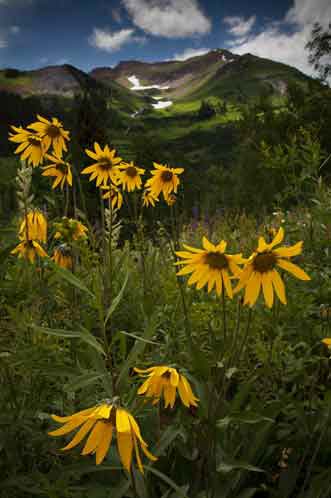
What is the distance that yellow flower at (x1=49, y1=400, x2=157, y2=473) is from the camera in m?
0.71

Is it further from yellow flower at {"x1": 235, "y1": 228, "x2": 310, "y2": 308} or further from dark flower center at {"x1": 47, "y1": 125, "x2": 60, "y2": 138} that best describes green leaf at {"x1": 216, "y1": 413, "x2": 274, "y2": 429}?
dark flower center at {"x1": 47, "y1": 125, "x2": 60, "y2": 138}

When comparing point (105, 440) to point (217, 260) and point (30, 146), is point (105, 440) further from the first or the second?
point (30, 146)

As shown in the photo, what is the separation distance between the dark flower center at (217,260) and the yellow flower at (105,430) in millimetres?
525

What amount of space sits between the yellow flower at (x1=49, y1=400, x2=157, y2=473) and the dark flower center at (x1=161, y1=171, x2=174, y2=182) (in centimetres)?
144

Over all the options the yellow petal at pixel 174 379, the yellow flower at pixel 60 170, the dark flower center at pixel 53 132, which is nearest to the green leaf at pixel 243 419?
the yellow petal at pixel 174 379

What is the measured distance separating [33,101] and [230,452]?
9296 centimetres

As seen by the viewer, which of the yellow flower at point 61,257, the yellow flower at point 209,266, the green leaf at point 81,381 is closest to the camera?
the green leaf at point 81,381

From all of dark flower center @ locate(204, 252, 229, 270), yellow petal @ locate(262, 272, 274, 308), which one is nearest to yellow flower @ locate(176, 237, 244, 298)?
dark flower center @ locate(204, 252, 229, 270)

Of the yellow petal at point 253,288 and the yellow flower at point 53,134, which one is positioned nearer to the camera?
the yellow petal at point 253,288

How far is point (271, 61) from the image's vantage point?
19638cm

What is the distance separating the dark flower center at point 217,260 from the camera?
3.78 feet

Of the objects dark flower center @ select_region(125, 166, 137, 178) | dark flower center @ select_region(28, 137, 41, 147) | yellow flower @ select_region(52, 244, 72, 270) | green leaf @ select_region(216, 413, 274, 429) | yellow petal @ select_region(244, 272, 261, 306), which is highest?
dark flower center @ select_region(28, 137, 41, 147)

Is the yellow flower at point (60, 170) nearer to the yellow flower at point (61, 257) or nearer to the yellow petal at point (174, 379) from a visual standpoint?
the yellow flower at point (61, 257)

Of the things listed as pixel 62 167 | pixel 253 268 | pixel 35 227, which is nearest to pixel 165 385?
pixel 253 268
